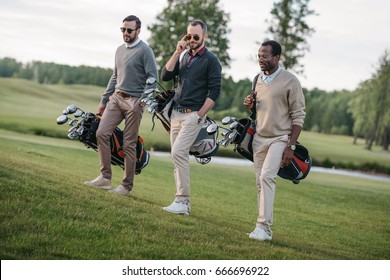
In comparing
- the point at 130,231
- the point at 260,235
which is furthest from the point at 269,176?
the point at 130,231

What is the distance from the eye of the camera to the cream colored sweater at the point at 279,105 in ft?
29.9

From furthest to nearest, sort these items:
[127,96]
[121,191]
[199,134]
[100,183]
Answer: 1. [100,183]
2. [121,191]
3. [127,96]
4. [199,134]

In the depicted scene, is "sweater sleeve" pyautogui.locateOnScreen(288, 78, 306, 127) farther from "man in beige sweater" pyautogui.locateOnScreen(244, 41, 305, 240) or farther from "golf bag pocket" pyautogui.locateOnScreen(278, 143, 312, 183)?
"golf bag pocket" pyautogui.locateOnScreen(278, 143, 312, 183)

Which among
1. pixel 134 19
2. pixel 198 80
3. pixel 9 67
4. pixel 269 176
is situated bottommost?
pixel 9 67

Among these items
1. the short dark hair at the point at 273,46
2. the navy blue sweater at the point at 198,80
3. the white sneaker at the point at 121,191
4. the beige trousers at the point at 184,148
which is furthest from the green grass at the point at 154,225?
the short dark hair at the point at 273,46

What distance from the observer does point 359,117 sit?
8694 centimetres

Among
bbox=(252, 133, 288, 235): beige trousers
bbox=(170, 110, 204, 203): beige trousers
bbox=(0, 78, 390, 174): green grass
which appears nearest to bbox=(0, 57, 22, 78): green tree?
bbox=(0, 78, 390, 174): green grass

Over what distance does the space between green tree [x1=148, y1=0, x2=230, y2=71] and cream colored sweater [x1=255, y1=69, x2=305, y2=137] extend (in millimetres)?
54167

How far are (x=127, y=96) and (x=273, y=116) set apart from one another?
8.49 feet

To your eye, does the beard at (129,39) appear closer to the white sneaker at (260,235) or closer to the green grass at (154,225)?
the green grass at (154,225)

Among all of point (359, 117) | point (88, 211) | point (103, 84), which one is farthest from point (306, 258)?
point (103, 84)

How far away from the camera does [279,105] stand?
9211 mm

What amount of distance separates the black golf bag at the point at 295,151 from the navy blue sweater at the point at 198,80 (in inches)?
23.1

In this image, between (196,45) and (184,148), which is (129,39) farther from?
(184,148)
